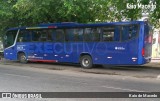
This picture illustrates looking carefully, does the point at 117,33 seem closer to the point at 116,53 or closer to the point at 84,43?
the point at 116,53

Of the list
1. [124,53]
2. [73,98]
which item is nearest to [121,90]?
[73,98]

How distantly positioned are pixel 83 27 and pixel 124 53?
10.9 ft

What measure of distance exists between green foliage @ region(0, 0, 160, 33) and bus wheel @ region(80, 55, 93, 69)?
3.10m

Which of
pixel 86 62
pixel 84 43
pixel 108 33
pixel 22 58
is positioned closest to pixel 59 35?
pixel 84 43

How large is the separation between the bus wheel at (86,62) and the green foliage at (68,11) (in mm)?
3098

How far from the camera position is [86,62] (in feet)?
70.1

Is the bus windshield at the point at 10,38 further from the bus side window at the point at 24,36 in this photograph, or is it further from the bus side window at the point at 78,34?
the bus side window at the point at 78,34

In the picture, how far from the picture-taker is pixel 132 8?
67.5ft

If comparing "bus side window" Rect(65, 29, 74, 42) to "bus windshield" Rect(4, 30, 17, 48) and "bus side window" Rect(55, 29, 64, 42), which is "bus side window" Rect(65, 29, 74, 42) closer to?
"bus side window" Rect(55, 29, 64, 42)

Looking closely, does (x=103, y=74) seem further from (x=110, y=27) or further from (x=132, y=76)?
(x=110, y=27)

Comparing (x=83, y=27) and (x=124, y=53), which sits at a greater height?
(x=83, y=27)

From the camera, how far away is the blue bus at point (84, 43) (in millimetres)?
19369

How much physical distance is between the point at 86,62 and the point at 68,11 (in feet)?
11.3

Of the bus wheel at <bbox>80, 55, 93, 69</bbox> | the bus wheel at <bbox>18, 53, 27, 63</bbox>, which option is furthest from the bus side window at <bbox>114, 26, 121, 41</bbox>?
the bus wheel at <bbox>18, 53, 27, 63</bbox>
